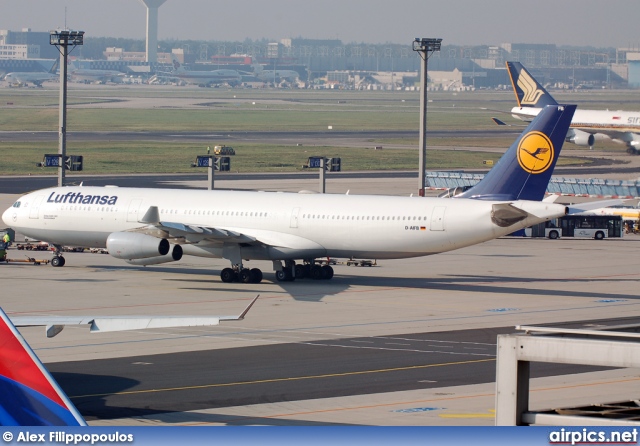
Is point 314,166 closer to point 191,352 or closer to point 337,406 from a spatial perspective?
point 191,352

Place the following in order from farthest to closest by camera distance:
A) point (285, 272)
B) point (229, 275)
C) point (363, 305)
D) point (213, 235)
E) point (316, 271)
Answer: point (316, 271), point (285, 272), point (229, 275), point (213, 235), point (363, 305)

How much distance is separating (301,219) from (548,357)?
3659cm

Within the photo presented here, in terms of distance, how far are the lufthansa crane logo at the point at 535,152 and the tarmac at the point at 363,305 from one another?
566cm

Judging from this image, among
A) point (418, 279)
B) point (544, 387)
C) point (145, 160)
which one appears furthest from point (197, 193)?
point (145, 160)

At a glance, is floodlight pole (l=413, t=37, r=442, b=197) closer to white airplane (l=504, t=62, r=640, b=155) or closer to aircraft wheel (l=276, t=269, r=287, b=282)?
aircraft wheel (l=276, t=269, r=287, b=282)

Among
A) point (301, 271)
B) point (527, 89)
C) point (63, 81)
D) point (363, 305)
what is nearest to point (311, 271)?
point (301, 271)

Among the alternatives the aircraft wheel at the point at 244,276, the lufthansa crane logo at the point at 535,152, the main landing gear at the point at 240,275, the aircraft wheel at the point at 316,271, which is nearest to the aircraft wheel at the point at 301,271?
the aircraft wheel at the point at 316,271

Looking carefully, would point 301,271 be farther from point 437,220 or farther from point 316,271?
point 437,220

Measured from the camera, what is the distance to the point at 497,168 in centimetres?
5297

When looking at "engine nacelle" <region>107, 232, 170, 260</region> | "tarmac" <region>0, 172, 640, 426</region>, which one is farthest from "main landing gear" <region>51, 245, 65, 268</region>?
"engine nacelle" <region>107, 232, 170, 260</region>

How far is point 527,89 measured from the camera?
142625 millimetres

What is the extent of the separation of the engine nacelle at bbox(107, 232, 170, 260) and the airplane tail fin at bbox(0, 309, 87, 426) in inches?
1412

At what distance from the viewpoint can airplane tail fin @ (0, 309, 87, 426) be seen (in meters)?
13.8

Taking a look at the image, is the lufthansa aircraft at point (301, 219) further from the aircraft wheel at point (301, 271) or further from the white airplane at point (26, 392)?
the white airplane at point (26, 392)
